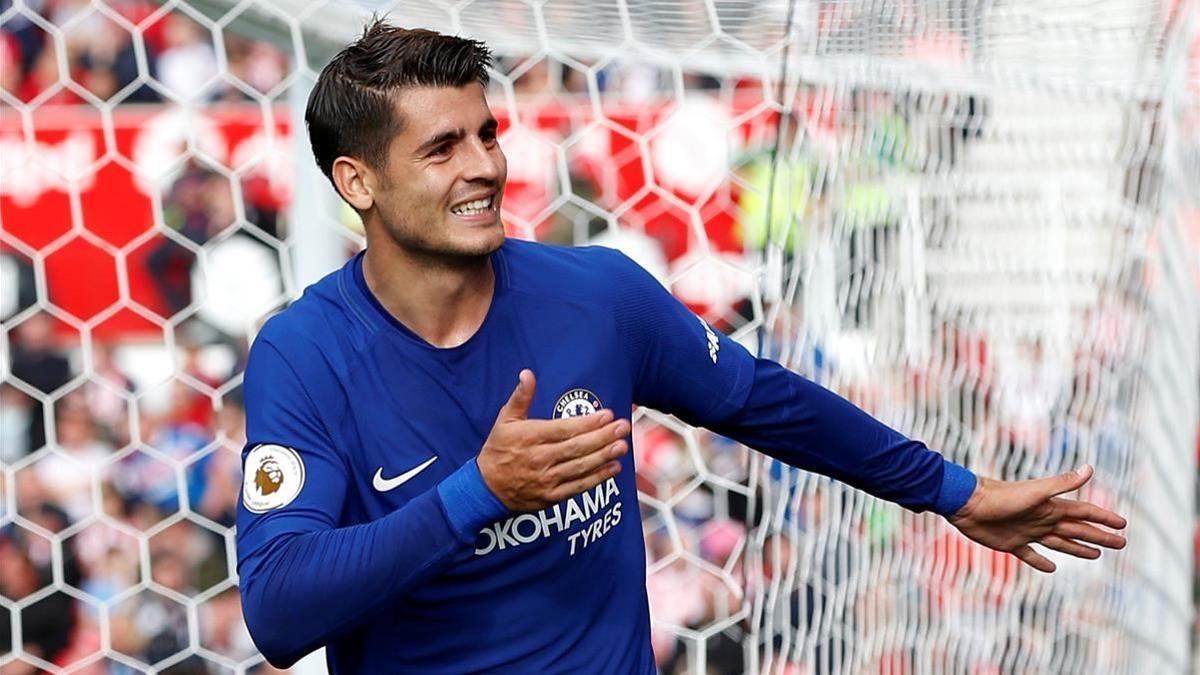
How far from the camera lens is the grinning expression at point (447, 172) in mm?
1674

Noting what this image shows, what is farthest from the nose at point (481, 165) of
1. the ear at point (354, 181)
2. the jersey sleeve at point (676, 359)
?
the jersey sleeve at point (676, 359)

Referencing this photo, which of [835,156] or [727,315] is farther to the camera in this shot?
[727,315]

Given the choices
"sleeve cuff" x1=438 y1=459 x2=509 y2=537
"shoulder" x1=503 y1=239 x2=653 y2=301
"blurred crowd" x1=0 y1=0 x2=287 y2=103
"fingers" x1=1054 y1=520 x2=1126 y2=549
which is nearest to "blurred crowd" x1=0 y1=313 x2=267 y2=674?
"blurred crowd" x1=0 y1=0 x2=287 y2=103

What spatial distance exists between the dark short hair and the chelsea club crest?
1.07ft

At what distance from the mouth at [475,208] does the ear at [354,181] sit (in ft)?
0.38

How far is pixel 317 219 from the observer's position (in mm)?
2658

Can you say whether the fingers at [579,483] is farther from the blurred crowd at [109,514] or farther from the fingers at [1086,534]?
the blurred crowd at [109,514]

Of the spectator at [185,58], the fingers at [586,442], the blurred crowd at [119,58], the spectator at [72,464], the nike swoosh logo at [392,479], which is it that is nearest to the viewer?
the fingers at [586,442]

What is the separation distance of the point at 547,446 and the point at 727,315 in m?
2.82

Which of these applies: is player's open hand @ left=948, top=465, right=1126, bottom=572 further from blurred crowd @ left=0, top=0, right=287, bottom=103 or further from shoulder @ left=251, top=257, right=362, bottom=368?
blurred crowd @ left=0, top=0, right=287, bottom=103

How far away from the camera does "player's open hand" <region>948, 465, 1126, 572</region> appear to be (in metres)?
1.94

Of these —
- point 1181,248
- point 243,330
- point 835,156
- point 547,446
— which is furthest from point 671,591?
point 547,446

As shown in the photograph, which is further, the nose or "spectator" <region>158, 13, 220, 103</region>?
"spectator" <region>158, 13, 220, 103</region>

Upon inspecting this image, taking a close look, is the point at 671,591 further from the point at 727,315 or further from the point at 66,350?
the point at 66,350
